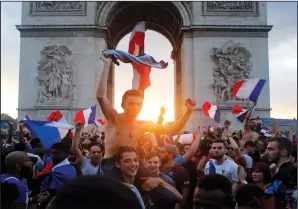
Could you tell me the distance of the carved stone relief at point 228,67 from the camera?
23047 mm

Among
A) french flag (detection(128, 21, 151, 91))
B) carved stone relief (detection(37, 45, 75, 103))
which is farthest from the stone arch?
french flag (detection(128, 21, 151, 91))

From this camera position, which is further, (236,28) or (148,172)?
(236,28)

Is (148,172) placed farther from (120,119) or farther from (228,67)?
(228,67)

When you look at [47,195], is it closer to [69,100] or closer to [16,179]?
[16,179]

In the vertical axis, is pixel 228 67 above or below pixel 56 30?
below

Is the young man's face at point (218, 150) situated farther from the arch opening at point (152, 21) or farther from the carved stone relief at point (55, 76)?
the arch opening at point (152, 21)

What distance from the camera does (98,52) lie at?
77.4ft

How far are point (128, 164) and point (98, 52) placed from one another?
803 inches

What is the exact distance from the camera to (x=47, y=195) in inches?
173

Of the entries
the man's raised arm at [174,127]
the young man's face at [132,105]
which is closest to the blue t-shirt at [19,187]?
the young man's face at [132,105]

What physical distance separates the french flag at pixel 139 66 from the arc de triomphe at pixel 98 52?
1652 cm

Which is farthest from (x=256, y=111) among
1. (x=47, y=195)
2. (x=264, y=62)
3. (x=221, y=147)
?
(x=47, y=195)

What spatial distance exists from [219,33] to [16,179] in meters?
20.5

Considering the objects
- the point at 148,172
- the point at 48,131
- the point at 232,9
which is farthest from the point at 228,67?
the point at 148,172
